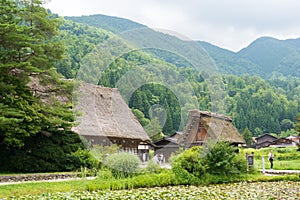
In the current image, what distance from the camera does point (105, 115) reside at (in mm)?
19859

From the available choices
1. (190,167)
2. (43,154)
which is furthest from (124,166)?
(43,154)

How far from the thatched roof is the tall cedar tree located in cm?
227

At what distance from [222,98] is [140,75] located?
3.36 meters

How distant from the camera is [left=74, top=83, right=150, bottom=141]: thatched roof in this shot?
18297 mm

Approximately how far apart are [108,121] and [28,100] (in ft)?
20.5

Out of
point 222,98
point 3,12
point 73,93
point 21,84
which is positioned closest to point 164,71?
point 222,98

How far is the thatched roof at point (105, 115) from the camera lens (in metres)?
18.3

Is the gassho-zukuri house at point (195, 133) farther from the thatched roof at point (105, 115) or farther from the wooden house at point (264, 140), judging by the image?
the wooden house at point (264, 140)

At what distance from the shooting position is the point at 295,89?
91.9m

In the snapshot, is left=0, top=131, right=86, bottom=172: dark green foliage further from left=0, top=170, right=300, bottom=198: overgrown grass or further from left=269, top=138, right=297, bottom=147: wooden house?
left=269, top=138, right=297, bottom=147: wooden house

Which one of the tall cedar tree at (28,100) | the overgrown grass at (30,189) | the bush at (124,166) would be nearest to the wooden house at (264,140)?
the tall cedar tree at (28,100)

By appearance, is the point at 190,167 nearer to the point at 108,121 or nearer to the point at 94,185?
the point at 94,185

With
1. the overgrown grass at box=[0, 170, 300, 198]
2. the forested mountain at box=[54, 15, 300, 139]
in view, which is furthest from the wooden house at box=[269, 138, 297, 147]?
the overgrown grass at box=[0, 170, 300, 198]

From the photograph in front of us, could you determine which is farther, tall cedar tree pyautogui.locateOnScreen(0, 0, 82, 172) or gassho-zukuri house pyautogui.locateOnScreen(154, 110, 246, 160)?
gassho-zukuri house pyautogui.locateOnScreen(154, 110, 246, 160)
